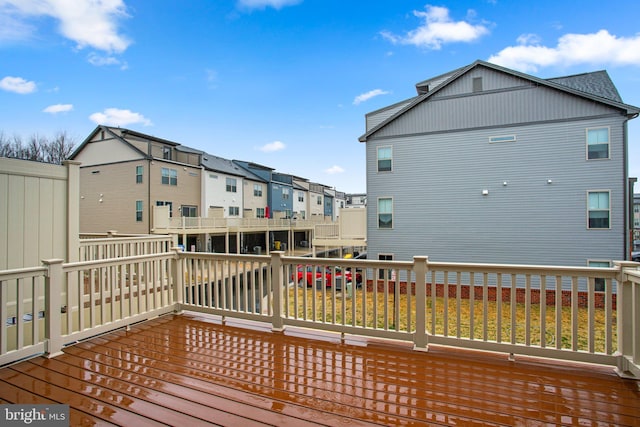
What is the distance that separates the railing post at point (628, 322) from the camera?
247 centimetres

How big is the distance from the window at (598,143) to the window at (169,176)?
774 inches

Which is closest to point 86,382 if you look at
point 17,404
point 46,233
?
point 17,404

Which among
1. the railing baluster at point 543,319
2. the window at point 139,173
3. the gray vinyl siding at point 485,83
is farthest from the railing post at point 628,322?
the window at point 139,173

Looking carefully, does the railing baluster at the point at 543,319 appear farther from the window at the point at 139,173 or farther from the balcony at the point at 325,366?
the window at the point at 139,173

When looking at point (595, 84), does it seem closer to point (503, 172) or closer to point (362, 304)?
point (503, 172)

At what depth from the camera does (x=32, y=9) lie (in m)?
8.52

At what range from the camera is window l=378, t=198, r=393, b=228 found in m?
13.2

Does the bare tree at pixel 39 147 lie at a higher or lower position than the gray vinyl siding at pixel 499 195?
Answer: higher

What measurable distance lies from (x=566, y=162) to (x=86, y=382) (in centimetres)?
1358

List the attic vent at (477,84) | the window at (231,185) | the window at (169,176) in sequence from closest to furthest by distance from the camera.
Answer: the attic vent at (477,84) < the window at (169,176) < the window at (231,185)

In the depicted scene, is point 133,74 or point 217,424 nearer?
point 217,424

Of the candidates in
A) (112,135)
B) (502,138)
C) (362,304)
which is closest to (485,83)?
(502,138)

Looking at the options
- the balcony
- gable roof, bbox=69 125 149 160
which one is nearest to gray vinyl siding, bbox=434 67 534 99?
the balcony

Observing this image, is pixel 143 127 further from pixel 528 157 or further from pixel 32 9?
pixel 528 157
